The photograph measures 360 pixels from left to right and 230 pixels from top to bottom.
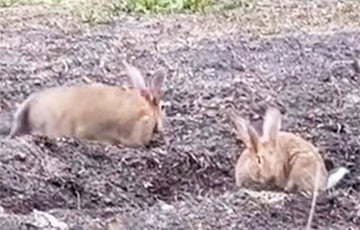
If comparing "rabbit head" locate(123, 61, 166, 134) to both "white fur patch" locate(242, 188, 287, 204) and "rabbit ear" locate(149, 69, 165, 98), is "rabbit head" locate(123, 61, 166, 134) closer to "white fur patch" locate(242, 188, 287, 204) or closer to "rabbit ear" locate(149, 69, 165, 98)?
"rabbit ear" locate(149, 69, 165, 98)

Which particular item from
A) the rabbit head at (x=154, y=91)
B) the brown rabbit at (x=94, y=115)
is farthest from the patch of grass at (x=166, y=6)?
the brown rabbit at (x=94, y=115)

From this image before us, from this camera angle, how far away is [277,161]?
6238mm

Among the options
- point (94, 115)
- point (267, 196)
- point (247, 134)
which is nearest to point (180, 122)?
point (94, 115)

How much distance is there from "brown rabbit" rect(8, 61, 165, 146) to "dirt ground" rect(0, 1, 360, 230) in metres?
0.16

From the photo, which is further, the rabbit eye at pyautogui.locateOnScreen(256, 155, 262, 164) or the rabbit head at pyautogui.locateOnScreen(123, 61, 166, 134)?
the rabbit head at pyautogui.locateOnScreen(123, 61, 166, 134)

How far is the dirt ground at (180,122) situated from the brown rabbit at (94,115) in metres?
0.16

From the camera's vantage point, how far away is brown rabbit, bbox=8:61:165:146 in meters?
7.11

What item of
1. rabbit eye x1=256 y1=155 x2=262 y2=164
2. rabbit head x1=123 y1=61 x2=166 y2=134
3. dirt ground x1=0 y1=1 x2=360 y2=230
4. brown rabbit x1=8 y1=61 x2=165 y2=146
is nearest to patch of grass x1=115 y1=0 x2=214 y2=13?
dirt ground x1=0 y1=1 x2=360 y2=230

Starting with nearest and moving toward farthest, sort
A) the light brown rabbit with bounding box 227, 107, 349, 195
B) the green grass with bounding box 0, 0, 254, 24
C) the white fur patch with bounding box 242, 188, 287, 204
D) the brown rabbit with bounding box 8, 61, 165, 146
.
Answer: the white fur patch with bounding box 242, 188, 287, 204, the light brown rabbit with bounding box 227, 107, 349, 195, the brown rabbit with bounding box 8, 61, 165, 146, the green grass with bounding box 0, 0, 254, 24

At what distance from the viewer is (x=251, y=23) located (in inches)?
448

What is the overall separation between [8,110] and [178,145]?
1436 mm

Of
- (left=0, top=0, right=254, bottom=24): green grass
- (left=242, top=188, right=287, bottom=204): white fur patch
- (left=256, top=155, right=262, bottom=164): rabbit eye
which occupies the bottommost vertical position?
(left=0, top=0, right=254, bottom=24): green grass

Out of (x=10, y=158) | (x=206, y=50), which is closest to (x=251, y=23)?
(x=206, y=50)

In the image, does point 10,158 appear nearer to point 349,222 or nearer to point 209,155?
point 209,155
